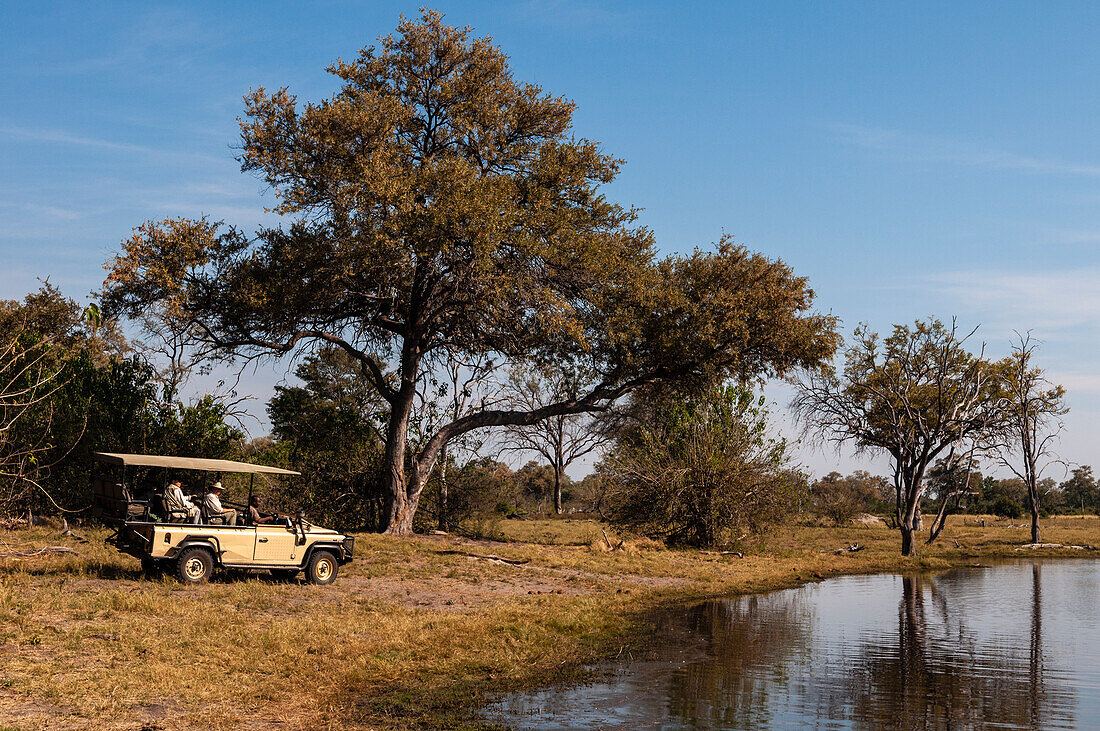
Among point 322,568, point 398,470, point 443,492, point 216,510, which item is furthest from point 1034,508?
point 216,510

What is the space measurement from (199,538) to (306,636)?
5.14m

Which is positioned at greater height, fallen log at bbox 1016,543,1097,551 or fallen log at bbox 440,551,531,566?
fallen log at bbox 440,551,531,566

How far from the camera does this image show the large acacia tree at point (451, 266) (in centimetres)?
2444

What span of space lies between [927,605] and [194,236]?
21.5m

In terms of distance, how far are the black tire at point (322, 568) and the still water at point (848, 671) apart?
638 cm

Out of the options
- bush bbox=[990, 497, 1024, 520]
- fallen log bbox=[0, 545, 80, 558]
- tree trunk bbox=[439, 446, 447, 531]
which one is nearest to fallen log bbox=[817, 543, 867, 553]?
tree trunk bbox=[439, 446, 447, 531]

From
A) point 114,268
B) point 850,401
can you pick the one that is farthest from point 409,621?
point 850,401

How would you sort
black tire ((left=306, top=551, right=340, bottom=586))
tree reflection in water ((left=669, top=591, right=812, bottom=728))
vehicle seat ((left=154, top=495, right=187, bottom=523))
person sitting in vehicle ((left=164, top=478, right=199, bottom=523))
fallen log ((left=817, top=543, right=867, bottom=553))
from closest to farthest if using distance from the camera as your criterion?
tree reflection in water ((left=669, top=591, right=812, bottom=728)), vehicle seat ((left=154, top=495, right=187, bottom=523)), person sitting in vehicle ((left=164, top=478, right=199, bottom=523)), black tire ((left=306, top=551, right=340, bottom=586)), fallen log ((left=817, top=543, right=867, bottom=553))

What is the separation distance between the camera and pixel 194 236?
25109 mm

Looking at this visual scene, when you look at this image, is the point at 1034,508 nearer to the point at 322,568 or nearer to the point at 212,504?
the point at 322,568

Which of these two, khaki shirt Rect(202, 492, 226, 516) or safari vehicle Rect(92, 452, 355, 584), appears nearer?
safari vehicle Rect(92, 452, 355, 584)

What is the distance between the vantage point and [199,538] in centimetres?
1550

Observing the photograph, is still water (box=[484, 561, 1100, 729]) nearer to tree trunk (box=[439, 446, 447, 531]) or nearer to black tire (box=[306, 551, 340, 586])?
black tire (box=[306, 551, 340, 586])

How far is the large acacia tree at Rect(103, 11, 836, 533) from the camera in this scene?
24438 millimetres
